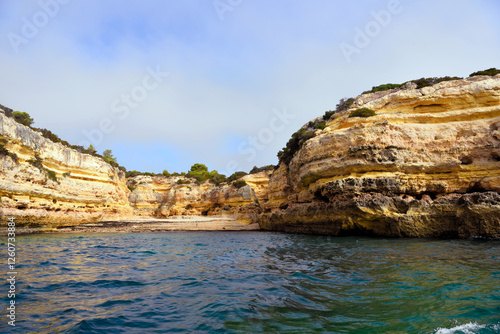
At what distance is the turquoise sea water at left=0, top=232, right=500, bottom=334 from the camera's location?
13.6ft

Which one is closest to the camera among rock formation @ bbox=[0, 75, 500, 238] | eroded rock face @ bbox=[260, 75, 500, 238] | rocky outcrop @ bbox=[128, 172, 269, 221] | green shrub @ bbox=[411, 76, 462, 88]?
eroded rock face @ bbox=[260, 75, 500, 238]

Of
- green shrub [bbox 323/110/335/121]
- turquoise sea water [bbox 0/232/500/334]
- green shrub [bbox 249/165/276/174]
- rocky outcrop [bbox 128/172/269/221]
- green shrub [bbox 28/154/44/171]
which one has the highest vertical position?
green shrub [bbox 323/110/335/121]

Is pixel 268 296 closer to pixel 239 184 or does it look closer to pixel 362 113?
pixel 362 113

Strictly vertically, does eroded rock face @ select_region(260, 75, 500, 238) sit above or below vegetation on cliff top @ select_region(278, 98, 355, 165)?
below

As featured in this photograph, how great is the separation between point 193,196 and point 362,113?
3194 cm

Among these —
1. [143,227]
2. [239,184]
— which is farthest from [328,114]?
[143,227]

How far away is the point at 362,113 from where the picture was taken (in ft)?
67.7

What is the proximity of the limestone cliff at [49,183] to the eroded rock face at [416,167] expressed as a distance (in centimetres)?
2279

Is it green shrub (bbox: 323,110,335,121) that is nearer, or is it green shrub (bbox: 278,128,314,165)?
green shrub (bbox: 323,110,335,121)

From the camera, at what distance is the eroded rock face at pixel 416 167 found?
14.9 m

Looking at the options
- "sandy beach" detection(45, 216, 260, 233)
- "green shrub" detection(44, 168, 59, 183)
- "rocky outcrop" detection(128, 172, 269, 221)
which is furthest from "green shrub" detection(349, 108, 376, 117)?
"green shrub" detection(44, 168, 59, 183)

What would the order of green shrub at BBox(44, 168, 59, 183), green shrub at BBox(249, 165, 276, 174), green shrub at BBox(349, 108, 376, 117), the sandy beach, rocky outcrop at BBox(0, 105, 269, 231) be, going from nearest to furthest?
green shrub at BBox(349, 108, 376, 117)
rocky outcrop at BBox(0, 105, 269, 231)
green shrub at BBox(44, 168, 59, 183)
the sandy beach
green shrub at BBox(249, 165, 276, 174)

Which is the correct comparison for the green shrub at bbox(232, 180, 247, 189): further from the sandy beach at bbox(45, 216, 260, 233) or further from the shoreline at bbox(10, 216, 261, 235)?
the sandy beach at bbox(45, 216, 260, 233)

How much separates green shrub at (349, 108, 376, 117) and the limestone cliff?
26955 mm
